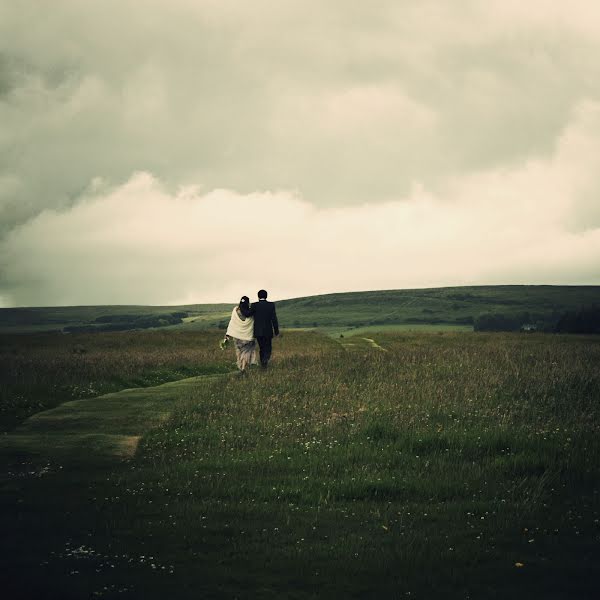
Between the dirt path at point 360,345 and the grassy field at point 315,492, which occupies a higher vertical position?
the grassy field at point 315,492

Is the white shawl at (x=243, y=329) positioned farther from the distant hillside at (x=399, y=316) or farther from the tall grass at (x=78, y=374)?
the distant hillside at (x=399, y=316)

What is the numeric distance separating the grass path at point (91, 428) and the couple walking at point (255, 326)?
16.1 feet

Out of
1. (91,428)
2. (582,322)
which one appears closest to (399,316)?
(582,322)

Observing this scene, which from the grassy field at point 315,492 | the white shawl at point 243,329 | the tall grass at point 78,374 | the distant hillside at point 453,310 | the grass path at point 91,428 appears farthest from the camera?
the distant hillside at point 453,310

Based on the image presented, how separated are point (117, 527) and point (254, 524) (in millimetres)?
1721

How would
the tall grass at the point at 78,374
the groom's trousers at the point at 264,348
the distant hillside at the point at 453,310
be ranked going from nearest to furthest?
the tall grass at the point at 78,374, the groom's trousers at the point at 264,348, the distant hillside at the point at 453,310

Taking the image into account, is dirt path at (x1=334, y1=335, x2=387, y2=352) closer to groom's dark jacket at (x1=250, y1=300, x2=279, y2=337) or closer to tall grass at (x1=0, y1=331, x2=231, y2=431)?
tall grass at (x1=0, y1=331, x2=231, y2=431)

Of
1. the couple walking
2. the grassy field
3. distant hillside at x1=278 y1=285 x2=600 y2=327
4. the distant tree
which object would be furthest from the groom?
distant hillside at x1=278 y1=285 x2=600 y2=327

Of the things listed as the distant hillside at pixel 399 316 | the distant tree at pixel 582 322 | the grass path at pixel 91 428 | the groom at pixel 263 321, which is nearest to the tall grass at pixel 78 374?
the grass path at pixel 91 428

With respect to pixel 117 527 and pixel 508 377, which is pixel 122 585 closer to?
pixel 117 527

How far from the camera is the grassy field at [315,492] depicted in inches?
248

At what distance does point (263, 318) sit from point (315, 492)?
15301 millimetres

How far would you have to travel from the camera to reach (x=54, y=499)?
9.22m

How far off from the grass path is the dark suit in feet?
16.3
